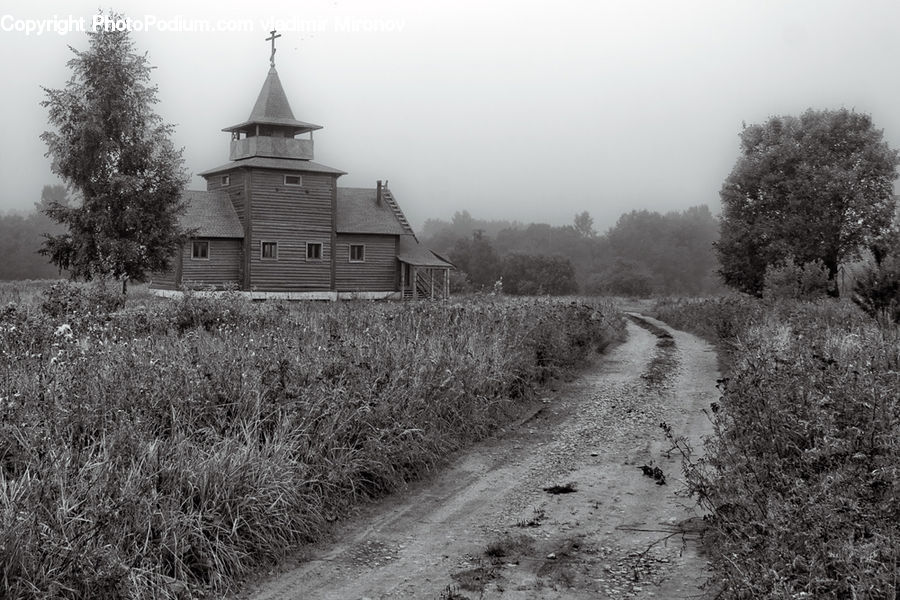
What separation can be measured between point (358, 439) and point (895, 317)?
13841 millimetres

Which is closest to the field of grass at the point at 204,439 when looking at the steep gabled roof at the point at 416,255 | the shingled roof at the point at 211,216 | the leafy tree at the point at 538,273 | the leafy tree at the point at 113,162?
the leafy tree at the point at 113,162

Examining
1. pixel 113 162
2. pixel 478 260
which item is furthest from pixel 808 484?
pixel 478 260

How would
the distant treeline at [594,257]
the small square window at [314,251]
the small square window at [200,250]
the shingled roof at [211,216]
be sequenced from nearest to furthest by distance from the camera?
the small square window at [200,250] → the shingled roof at [211,216] → the small square window at [314,251] → the distant treeline at [594,257]

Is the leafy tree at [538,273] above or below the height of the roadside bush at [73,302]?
above

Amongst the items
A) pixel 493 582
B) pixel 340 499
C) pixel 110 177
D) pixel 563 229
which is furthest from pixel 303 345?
pixel 563 229

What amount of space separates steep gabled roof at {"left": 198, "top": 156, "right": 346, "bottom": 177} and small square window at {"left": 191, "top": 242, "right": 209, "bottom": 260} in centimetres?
468

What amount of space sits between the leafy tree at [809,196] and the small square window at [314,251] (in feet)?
73.8

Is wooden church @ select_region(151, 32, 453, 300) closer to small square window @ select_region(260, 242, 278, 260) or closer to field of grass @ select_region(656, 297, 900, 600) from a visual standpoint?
small square window @ select_region(260, 242, 278, 260)

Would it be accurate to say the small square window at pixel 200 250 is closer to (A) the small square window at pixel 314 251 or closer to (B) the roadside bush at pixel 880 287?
(A) the small square window at pixel 314 251

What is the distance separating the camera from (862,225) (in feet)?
140

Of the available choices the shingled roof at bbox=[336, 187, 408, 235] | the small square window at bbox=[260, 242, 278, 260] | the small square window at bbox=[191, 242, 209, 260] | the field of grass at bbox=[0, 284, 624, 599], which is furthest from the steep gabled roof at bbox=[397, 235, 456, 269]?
the field of grass at bbox=[0, 284, 624, 599]

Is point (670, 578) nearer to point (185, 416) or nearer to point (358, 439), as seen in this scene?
point (358, 439)

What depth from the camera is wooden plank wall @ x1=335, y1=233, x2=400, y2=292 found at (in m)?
46.2

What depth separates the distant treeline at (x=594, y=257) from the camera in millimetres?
83375
